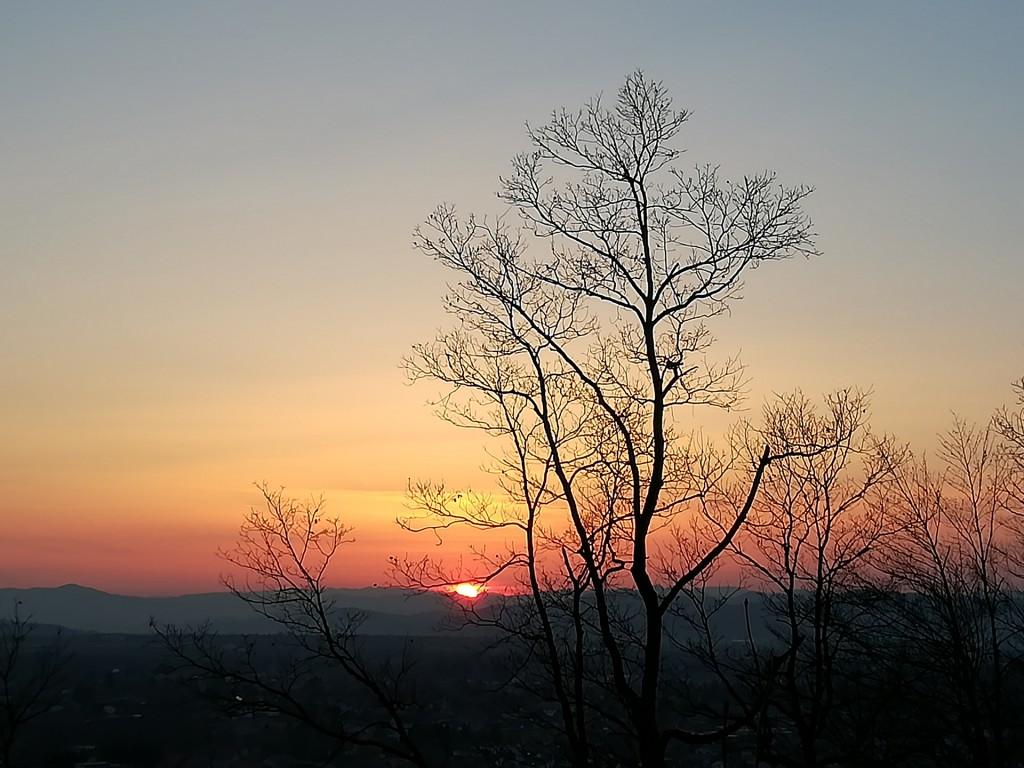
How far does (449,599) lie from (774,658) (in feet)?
15.7

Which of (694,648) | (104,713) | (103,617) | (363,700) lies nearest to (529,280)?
(694,648)

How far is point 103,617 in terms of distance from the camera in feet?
639

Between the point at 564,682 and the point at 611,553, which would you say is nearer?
the point at 611,553

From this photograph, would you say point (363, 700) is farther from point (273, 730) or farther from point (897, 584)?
point (897, 584)

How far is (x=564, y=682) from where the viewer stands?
15.6 meters

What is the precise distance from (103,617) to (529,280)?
20262 centimetres

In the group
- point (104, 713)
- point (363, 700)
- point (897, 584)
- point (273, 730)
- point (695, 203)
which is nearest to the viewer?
point (695, 203)

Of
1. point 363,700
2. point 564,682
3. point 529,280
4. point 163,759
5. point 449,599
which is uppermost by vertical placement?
point 529,280

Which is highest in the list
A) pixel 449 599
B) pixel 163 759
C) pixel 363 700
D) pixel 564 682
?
pixel 449 599

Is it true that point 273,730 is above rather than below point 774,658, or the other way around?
below

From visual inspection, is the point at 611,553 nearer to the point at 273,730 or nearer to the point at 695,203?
the point at 695,203

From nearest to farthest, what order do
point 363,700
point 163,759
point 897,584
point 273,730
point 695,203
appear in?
point 695,203 → point 897,584 → point 363,700 → point 163,759 → point 273,730

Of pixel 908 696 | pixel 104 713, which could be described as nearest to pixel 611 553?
pixel 908 696

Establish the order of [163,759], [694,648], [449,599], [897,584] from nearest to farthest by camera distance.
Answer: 1. [449,599]
2. [694,648]
3. [897,584]
4. [163,759]
